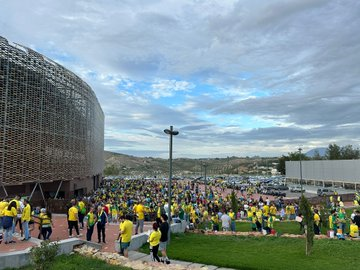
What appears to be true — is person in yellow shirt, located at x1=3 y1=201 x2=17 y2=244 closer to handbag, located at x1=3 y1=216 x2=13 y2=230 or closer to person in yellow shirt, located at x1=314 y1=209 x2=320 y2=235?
handbag, located at x1=3 y1=216 x2=13 y2=230

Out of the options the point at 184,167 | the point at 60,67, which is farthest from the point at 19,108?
the point at 184,167

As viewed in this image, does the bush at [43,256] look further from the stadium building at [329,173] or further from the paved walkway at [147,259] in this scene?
the stadium building at [329,173]

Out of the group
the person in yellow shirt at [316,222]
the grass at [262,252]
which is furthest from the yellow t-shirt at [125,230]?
the person in yellow shirt at [316,222]

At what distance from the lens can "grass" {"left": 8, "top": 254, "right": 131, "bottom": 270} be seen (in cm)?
928

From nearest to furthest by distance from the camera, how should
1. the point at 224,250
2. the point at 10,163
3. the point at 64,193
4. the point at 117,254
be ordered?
the point at 117,254, the point at 224,250, the point at 10,163, the point at 64,193

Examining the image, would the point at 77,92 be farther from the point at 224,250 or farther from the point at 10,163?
the point at 224,250

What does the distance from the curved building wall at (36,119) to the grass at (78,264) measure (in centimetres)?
1510

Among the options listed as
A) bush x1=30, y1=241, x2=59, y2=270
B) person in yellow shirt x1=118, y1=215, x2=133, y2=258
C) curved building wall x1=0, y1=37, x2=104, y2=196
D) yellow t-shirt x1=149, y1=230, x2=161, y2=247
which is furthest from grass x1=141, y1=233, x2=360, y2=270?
curved building wall x1=0, y1=37, x2=104, y2=196

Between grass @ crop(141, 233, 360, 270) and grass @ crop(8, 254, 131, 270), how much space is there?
2.28 meters

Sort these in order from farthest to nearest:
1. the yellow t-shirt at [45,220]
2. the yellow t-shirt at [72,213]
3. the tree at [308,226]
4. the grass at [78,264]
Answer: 1. the yellow t-shirt at [72,213]
2. the yellow t-shirt at [45,220]
3. the tree at [308,226]
4. the grass at [78,264]

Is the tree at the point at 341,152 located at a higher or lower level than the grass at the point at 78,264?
higher

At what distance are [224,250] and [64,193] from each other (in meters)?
25.9

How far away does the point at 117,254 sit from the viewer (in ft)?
34.6

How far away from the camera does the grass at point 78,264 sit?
30.5 feet
